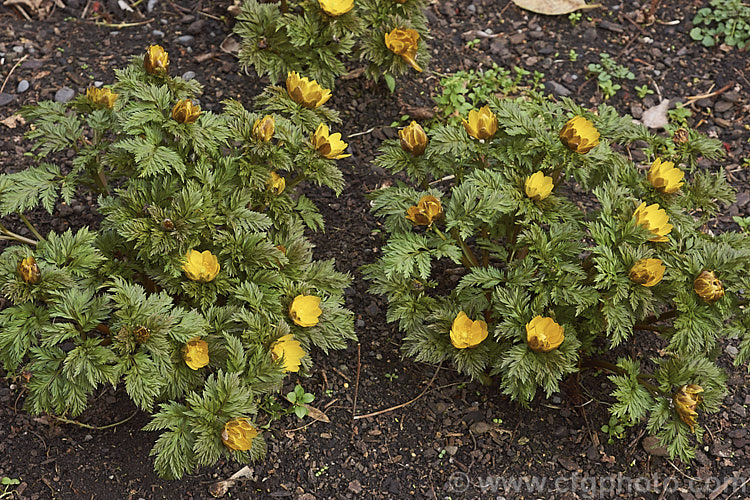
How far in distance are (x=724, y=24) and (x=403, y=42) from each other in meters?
2.35

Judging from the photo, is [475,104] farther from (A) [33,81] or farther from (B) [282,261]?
(A) [33,81]

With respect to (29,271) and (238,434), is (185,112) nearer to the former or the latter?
(29,271)

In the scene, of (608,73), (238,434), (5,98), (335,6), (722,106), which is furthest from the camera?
(608,73)

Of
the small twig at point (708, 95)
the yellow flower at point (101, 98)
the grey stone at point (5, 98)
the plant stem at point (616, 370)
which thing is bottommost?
the plant stem at point (616, 370)

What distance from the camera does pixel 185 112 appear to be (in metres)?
2.74

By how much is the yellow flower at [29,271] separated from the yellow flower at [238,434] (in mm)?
837

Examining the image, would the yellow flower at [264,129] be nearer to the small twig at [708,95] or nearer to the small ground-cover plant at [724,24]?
the small twig at [708,95]

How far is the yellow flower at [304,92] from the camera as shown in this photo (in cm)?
307

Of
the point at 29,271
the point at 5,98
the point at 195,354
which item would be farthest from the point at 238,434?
the point at 5,98

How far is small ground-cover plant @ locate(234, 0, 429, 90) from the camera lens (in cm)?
347

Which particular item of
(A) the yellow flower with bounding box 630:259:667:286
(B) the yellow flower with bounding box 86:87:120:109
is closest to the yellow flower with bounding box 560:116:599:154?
(A) the yellow flower with bounding box 630:259:667:286

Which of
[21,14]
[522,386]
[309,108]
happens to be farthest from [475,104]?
[21,14]

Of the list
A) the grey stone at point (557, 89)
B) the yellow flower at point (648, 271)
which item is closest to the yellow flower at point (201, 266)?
the yellow flower at point (648, 271)

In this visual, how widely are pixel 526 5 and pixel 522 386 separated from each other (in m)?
2.83
